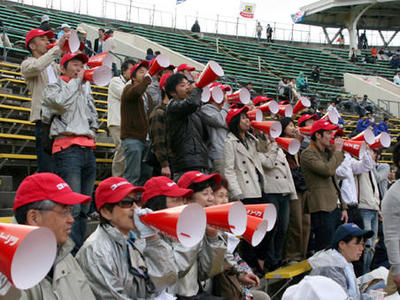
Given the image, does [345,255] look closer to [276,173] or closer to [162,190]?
[276,173]

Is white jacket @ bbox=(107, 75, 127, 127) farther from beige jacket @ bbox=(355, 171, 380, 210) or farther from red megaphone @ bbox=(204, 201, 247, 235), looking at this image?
red megaphone @ bbox=(204, 201, 247, 235)

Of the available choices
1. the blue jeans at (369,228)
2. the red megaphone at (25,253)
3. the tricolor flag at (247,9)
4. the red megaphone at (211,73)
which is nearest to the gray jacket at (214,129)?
the red megaphone at (211,73)

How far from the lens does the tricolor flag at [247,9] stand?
32.6 m

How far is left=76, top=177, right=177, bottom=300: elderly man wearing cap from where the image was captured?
104 inches

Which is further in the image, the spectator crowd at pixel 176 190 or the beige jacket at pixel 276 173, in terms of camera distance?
the beige jacket at pixel 276 173

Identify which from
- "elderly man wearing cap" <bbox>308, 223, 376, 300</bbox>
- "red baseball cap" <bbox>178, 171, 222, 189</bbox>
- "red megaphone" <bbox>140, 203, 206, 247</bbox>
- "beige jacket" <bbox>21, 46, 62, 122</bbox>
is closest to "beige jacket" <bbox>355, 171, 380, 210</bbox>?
"elderly man wearing cap" <bbox>308, 223, 376, 300</bbox>

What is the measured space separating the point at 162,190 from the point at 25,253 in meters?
1.51

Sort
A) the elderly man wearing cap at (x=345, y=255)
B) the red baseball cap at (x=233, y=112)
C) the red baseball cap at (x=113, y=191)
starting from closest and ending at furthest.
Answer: the red baseball cap at (x=113, y=191) → the elderly man wearing cap at (x=345, y=255) → the red baseball cap at (x=233, y=112)

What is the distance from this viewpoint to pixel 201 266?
3.34 m

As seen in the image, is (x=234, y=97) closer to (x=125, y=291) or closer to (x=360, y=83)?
(x=125, y=291)

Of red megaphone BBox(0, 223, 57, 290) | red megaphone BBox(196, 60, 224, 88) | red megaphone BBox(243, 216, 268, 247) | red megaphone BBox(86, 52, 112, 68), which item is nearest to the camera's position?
red megaphone BBox(0, 223, 57, 290)

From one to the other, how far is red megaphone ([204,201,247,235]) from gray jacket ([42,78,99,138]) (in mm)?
1847

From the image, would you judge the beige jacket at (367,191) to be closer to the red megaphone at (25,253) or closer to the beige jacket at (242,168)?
the beige jacket at (242,168)

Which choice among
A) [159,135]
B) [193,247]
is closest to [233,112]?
[159,135]
